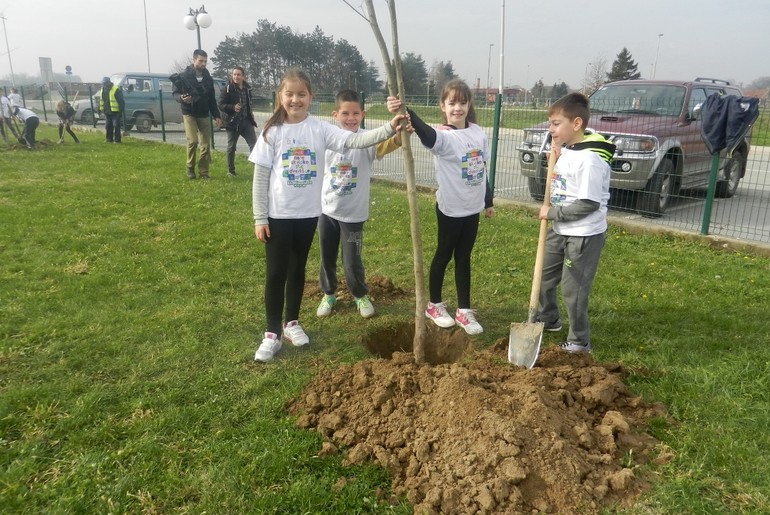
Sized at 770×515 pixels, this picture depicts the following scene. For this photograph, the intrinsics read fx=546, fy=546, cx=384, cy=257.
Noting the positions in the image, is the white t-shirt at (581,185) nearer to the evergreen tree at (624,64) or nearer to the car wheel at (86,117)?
the car wheel at (86,117)

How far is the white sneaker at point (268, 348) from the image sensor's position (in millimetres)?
3611

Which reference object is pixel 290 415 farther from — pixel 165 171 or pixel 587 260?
pixel 165 171

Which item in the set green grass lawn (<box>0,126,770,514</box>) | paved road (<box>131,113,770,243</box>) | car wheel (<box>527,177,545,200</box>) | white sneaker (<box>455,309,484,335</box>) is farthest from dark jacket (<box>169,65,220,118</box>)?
white sneaker (<box>455,309,484,335</box>)

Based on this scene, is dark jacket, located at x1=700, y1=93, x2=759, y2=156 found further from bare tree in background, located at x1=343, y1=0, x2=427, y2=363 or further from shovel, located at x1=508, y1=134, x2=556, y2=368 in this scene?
bare tree in background, located at x1=343, y1=0, x2=427, y2=363

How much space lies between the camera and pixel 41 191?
8875 millimetres

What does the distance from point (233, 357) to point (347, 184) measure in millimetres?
1475

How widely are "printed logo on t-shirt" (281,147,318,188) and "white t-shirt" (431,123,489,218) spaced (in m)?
0.84

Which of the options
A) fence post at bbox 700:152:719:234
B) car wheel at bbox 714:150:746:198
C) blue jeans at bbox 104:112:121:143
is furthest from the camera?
blue jeans at bbox 104:112:121:143

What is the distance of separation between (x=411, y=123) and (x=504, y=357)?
1654mm

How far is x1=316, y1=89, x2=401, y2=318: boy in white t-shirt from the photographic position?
402cm

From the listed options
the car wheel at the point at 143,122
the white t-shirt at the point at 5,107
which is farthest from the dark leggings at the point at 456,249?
the car wheel at the point at 143,122

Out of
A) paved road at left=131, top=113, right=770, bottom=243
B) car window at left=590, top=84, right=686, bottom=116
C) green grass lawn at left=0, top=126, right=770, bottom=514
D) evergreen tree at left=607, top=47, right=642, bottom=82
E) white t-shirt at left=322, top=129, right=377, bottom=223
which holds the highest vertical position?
evergreen tree at left=607, top=47, right=642, bottom=82

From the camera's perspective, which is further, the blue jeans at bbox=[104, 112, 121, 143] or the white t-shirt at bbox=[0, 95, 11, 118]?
the blue jeans at bbox=[104, 112, 121, 143]

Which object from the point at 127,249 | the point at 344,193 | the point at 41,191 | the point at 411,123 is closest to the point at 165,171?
the point at 41,191
